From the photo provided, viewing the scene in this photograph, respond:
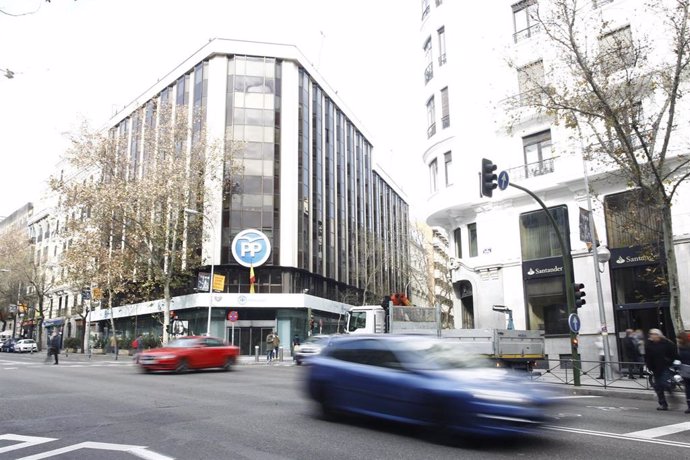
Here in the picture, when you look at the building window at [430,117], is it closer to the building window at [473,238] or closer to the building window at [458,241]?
the building window at [458,241]

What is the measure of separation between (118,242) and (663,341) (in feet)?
127

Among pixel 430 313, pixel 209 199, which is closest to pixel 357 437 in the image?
pixel 430 313

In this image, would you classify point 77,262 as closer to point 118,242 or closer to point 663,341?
point 118,242

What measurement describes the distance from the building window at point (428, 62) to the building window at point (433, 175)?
4869mm

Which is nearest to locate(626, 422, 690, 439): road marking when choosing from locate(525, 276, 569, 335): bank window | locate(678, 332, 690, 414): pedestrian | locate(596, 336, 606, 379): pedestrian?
locate(678, 332, 690, 414): pedestrian

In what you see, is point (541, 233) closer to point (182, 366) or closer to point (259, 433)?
point (182, 366)

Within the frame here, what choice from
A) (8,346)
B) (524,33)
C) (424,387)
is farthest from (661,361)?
(8,346)

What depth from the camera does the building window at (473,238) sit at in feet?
92.8

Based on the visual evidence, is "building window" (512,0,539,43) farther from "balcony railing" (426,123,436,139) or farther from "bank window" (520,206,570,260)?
"bank window" (520,206,570,260)

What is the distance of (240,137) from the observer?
46031 millimetres

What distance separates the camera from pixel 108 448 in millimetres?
6438

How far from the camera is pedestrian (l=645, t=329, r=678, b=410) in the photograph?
11148mm

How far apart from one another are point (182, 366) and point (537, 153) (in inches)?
722

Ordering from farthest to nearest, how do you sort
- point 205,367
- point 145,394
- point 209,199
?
point 209,199 → point 205,367 → point 145,394
